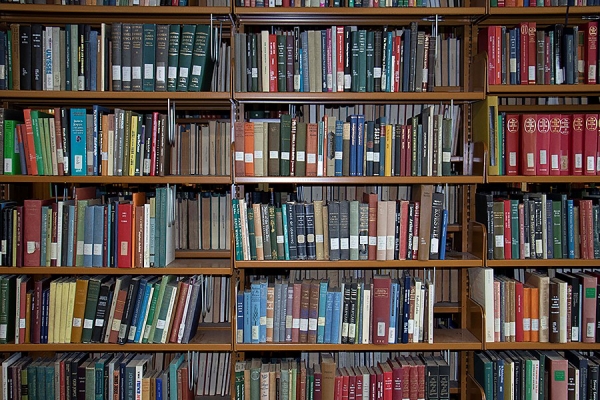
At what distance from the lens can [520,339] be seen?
2227 millimetres

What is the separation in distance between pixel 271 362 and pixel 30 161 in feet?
4.60

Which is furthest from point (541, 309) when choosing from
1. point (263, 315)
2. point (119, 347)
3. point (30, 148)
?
point (30, 148)

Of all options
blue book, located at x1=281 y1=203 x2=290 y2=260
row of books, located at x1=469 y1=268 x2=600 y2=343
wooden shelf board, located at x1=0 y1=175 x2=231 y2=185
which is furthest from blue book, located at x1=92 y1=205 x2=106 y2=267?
row of books, located at x1=469 y1=268 x2=600 y2=343

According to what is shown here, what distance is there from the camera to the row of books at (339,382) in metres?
2.17

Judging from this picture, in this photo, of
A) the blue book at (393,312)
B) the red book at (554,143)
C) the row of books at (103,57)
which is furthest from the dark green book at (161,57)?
the red book at (554,143)

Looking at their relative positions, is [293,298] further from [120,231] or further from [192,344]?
[120,231]

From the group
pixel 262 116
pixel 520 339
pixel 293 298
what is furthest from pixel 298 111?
pixel 520 339

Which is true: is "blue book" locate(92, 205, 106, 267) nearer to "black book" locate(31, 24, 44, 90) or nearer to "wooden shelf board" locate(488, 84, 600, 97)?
"black book" locate(31, 24, 44, 90)

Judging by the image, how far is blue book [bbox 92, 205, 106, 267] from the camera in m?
2.18

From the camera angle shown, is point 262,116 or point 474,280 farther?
point 262,116

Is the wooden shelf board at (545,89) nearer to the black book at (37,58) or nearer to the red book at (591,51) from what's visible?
the red book at (591,51)

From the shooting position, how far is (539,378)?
7.23 feet

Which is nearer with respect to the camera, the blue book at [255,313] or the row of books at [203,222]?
the blue book at [255,313]

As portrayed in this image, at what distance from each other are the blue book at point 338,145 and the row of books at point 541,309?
0.76m
